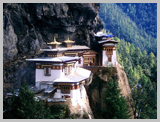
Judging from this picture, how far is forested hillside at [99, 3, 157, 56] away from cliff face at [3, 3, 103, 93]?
59663 mm

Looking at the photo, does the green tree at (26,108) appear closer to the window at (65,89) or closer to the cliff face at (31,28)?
the window at (65,89)

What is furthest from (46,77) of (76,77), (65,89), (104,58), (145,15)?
(145,15)

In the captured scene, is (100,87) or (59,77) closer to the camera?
(59,77)

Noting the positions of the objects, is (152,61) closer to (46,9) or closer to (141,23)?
(46,9)

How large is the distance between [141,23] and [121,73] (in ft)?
244

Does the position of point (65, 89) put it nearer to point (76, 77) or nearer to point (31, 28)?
point (76, 77)

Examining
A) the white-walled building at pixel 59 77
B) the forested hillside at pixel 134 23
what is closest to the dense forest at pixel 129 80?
the forested hillside at pixel 134 23

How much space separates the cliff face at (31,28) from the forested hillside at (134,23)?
59663 millimetres

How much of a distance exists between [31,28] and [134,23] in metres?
77.1

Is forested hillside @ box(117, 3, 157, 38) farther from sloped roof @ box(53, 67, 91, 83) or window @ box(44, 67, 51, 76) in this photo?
window @ box(44, 67, 51, 76)

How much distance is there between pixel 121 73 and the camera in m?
28.8

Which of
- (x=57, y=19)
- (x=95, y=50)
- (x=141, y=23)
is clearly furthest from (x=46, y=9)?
(x=141, y=23)

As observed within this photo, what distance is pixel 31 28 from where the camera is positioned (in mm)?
26547

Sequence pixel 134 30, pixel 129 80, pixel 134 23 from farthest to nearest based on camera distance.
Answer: pixel 134 23 < pixel 134 30 < pixel 129 80
